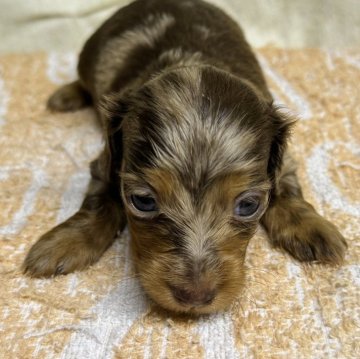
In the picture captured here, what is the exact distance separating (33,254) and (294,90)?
242cm

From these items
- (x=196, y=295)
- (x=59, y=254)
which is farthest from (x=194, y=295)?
(x=59, y=254)

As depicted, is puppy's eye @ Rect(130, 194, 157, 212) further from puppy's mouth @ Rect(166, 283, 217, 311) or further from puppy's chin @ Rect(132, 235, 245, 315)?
puppy's mouth @ Rect(166, 283, 217, 311)

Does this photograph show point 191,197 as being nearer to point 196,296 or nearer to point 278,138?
point 196,296

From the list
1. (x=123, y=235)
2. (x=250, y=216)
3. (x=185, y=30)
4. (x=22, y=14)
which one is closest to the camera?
(x=250, y=216)

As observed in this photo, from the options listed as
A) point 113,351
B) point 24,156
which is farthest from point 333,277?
point 24,156

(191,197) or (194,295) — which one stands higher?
(191,197)

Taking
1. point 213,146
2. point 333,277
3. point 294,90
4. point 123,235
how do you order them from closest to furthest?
point 213,146
point 333,277
point 123,235
point 294,90

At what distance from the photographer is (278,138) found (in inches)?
91.6

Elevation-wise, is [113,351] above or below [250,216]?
below

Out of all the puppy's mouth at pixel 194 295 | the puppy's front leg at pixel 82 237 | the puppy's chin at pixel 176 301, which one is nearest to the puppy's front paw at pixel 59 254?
the puppy's front leg at pixel 82 237

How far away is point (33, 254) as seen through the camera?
2396 mm

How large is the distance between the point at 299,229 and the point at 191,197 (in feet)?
2.41

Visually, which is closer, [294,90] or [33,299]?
[33,299]

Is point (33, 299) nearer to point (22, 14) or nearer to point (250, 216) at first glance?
point (250, 216)
